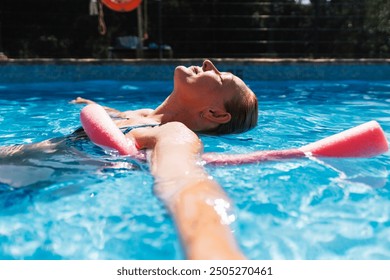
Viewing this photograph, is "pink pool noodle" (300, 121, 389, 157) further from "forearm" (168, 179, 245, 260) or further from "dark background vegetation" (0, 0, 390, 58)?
"dark background vegetation" (0, 0, 390, 58)

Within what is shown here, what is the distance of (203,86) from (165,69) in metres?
5.37

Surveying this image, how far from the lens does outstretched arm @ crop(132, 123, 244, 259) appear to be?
1.30m

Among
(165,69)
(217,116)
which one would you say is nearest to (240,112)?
(217,116)

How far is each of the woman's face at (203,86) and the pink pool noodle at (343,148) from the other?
0.56 m

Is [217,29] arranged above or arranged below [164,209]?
above

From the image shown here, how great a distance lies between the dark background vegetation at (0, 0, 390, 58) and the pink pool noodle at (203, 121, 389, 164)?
8815 mm

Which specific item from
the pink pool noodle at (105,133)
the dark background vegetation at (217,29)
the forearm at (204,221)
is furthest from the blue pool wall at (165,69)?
the forearm at (204,221)

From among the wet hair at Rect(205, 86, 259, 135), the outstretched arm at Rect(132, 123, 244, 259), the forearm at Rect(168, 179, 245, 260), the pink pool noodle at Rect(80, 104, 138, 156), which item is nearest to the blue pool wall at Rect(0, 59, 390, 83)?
the wet hair at Rect(205, 86, 259, 135)

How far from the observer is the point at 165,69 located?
8.23 meters

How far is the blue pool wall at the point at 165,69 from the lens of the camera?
26.0 feet

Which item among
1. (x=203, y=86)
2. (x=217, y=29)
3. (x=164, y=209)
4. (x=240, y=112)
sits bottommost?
(x=164, y=209)

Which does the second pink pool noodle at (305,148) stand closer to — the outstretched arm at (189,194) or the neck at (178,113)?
the outstretched arm at (189,194)

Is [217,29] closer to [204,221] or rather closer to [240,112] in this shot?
[240,112]

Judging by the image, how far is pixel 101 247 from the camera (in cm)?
168
